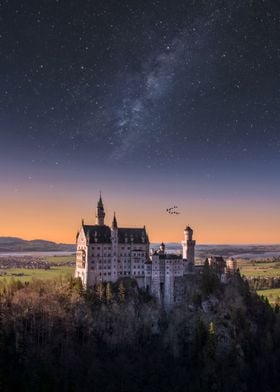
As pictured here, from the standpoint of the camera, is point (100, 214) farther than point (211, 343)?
Yes

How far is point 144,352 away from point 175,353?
8551 mm

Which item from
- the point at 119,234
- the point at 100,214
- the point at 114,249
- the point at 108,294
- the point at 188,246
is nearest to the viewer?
the point at 108,294

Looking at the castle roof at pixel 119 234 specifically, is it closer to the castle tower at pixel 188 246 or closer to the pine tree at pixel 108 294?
the castle tower at pixel 188 246

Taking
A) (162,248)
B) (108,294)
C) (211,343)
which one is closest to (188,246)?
(162,248)

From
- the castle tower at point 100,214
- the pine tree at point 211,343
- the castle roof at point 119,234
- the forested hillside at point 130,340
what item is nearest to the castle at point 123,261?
the castle roof at point 119,234

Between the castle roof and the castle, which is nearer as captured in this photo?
the castle

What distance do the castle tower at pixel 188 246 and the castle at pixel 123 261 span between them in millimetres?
2801

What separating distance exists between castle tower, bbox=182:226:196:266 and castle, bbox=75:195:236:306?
2.80 meters

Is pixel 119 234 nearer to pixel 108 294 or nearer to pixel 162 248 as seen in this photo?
pixel 162 248

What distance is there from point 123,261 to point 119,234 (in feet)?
27.0

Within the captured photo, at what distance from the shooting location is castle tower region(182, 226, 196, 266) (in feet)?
407

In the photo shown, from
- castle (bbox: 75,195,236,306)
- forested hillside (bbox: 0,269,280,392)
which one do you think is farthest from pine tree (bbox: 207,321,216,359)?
castle (bbox: 75,195,236,306)

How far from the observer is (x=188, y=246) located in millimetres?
125000

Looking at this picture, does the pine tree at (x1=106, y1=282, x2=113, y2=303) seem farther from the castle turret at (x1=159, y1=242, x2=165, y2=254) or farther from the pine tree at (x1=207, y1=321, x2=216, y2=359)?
the pine tree at (x1=207, y1=321, x2=216, y2=359)
